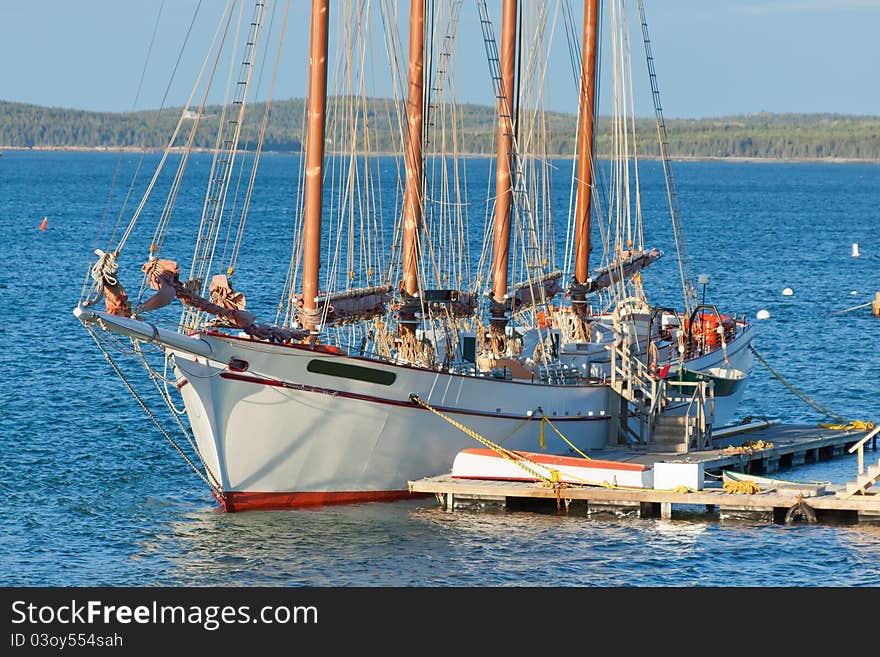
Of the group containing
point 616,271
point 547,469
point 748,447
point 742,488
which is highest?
point 616,271

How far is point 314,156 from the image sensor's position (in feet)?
139

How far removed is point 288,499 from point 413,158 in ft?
34.8

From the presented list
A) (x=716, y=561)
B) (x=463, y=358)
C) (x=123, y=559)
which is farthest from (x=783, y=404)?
(x=123, y=559)

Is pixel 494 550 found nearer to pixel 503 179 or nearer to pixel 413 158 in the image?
pixel 413 158

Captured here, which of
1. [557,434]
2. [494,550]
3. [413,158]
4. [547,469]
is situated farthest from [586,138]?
[494,550]

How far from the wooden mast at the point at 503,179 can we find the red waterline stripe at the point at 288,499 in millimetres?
8695

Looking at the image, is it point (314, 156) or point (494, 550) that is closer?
point (494, 550)

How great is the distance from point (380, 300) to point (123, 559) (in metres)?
10.9

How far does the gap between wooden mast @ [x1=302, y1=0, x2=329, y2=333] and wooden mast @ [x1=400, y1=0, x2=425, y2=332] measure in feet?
13.8

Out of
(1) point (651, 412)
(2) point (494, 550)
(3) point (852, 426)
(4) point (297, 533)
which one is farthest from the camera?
(3) point (852, 426)

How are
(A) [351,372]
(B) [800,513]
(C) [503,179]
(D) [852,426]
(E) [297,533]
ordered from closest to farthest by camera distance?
(E) [297,533] < (B) [800,513] < (A) [351,372] < (C) [503,179] < (D) [852,426]

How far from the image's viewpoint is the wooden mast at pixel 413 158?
46.0m

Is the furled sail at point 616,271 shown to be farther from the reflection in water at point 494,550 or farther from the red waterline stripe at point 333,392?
the reflection in water at point 494,550

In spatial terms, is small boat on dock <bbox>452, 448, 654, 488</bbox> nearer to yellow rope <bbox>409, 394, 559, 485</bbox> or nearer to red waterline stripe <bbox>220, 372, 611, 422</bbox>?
yellow rope <bbox>409, 394, 559, 485</bbox>
